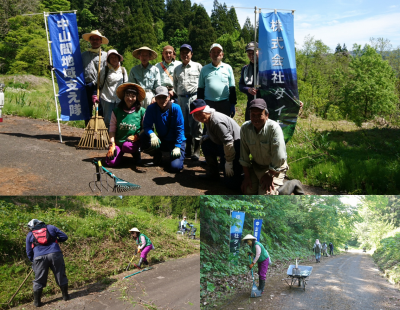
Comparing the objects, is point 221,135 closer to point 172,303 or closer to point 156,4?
point 172,303

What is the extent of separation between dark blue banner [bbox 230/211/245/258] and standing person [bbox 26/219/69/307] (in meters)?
1.86

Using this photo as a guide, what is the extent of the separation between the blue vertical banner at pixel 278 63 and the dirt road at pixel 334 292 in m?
2.30

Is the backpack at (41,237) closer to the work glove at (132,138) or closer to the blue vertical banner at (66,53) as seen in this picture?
the work glove at (132,138)

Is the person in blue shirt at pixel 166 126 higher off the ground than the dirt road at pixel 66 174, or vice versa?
the person in blue shirt at pixel 166 126

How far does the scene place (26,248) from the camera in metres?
3.64

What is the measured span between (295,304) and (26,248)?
280cm

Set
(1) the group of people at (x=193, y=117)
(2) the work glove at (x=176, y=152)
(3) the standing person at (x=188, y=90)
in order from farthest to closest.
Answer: (3) the standing person at (x=188, y=90)
(2) the work glove at (x=176, y=152)
(1) the group of people at (x=193, y=117)

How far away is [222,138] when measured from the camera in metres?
4.39

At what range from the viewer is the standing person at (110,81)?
19.7ft

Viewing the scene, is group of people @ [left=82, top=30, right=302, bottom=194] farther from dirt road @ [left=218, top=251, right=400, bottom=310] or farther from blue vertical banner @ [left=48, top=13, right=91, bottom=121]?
dirt road @ [left=218, top=251, right=400, bottom=310]

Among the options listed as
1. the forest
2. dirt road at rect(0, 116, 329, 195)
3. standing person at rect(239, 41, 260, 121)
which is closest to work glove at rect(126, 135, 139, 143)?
dirt road at rect(0, 116, 329, 195)

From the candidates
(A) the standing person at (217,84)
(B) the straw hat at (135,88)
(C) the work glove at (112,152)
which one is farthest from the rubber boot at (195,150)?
(C) the work glove at (112,152)

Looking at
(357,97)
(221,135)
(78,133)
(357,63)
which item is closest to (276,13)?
(221,135)

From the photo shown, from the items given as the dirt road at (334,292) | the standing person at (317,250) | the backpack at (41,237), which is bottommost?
the dirt road at (334,292)
